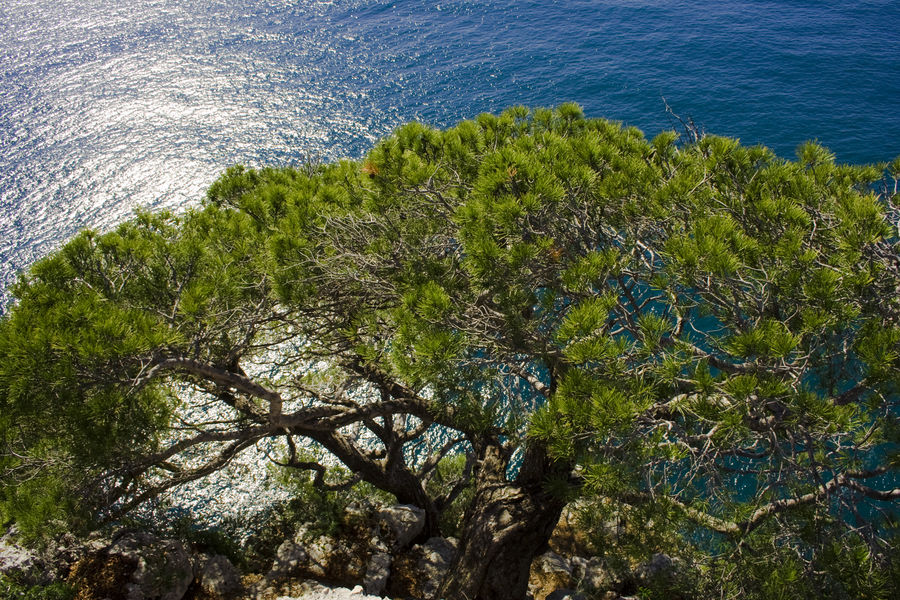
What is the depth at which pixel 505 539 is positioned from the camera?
6398mm

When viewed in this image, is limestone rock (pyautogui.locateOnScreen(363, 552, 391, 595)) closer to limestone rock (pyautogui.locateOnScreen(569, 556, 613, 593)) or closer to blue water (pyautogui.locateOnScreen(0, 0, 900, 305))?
limestone rock (pyautogui.locateOnScreen(569, 556, 613, 593))

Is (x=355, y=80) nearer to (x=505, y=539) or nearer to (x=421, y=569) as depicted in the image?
(x=421, y=569)

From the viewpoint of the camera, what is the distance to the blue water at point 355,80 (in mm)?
21719

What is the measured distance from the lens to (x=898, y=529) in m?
5.27

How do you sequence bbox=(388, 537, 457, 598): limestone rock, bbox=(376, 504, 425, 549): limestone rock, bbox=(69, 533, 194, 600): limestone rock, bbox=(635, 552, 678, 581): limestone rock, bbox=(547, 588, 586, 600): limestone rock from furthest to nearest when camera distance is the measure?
bbox=(376, 504, 425, 549): limestone rock → bbox=(388, 537, 457, 598): limestone rock → bbox=(547, 588, 586, 600): limestone rock → bbox=(69, 533, 194, 600): limestone rock → bbox=(635, 552, 678, 581): limestone rock

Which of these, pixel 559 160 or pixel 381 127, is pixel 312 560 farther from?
pixel 381 127

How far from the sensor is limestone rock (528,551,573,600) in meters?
7.95

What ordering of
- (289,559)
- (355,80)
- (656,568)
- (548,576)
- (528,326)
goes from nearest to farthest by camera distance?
(528,326) < (656,568) < (289,559) < (548,576) < (355,80)

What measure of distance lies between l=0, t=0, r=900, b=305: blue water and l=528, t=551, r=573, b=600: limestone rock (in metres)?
15.8

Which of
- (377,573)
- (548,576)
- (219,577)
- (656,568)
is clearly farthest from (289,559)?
(656,568)

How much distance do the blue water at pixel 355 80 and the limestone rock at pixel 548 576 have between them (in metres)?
15.8

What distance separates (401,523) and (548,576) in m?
2.38

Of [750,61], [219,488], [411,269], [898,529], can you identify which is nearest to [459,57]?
[750,61]


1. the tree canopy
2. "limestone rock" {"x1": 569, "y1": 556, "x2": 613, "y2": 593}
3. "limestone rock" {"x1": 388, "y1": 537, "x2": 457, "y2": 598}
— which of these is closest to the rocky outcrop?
the tree canopy
